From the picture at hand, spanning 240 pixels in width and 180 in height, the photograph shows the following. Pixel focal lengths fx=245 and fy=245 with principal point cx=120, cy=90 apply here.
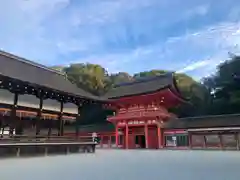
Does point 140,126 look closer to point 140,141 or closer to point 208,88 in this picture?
point 140,141

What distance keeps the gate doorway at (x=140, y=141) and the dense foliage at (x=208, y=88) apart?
7.08 meters

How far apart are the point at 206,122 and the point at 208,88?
19.3 meters

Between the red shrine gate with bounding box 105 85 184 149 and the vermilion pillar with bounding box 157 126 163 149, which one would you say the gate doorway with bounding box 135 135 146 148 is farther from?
the vermilion pillar with bounding box 157 126 163 149

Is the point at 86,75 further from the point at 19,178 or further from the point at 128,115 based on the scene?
the point at 19,178

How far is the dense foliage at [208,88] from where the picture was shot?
3119cm

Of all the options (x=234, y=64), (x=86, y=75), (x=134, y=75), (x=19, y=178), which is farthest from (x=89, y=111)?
(x=19, y=178)

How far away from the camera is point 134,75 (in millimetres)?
53562

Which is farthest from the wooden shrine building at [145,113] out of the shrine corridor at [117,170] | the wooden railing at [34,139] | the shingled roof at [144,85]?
the shrine corridor at [117,170]

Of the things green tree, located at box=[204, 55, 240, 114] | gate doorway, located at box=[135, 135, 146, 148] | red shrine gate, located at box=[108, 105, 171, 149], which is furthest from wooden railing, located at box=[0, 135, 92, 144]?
green tree, located at box=[204, 55, 240, 114]

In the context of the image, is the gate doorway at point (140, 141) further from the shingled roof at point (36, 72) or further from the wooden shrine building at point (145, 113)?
the shingled roof at point (36, 72)

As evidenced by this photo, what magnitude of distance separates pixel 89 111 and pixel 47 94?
29102 millimetres

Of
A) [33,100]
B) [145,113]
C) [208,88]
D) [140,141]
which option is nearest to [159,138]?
[145,113]

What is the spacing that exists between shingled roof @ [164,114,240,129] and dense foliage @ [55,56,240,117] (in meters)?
6.08

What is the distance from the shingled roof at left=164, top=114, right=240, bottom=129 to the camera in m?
18.7
